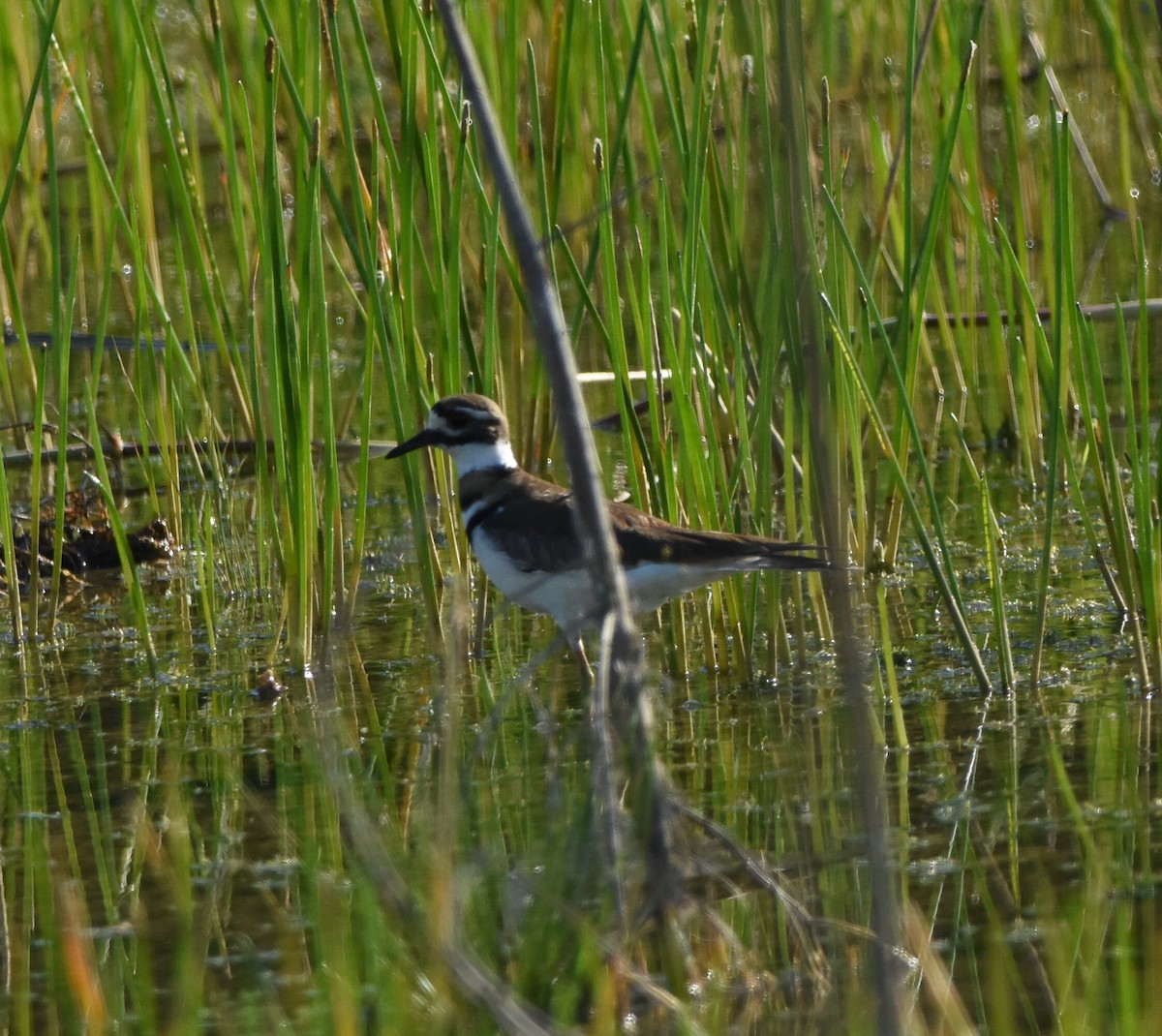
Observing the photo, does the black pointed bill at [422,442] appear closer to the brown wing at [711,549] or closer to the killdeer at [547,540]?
the killdeer at [547,540]

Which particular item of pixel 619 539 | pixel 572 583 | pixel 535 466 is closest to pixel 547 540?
pixel 572 583

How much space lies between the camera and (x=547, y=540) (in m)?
4.50

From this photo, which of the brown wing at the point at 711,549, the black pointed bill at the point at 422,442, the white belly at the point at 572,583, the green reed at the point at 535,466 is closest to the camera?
the green reed at the point at 535,466

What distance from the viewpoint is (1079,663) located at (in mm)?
4191

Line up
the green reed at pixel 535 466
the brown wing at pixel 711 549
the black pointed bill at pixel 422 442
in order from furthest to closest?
1. the black pointed bill at pixel 422 442
2. the brown wing at pixel 711 549
3. the green reed at pixel 535 466

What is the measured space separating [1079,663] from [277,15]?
2.65 m

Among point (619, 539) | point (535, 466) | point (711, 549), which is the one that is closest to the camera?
point (711, 549)

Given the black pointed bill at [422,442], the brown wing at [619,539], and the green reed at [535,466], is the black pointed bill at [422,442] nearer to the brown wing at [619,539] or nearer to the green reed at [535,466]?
the green reed at [535,466]

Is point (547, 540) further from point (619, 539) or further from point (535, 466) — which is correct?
point (535, 466)

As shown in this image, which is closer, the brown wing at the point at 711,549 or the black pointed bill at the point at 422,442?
the brown wing at the point at 711,549

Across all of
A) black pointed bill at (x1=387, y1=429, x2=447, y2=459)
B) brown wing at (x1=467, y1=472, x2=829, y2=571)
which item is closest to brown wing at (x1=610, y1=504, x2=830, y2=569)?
brown wing at (x1=467, y1=472, x2=829, y2=571)

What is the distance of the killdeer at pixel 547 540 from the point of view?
3963 mm

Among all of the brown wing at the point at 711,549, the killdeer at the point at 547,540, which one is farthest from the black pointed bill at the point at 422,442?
the brown wing at the point at 711,549

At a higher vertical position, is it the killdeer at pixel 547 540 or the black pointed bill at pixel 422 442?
the black pointed bill at pixel 422 442
